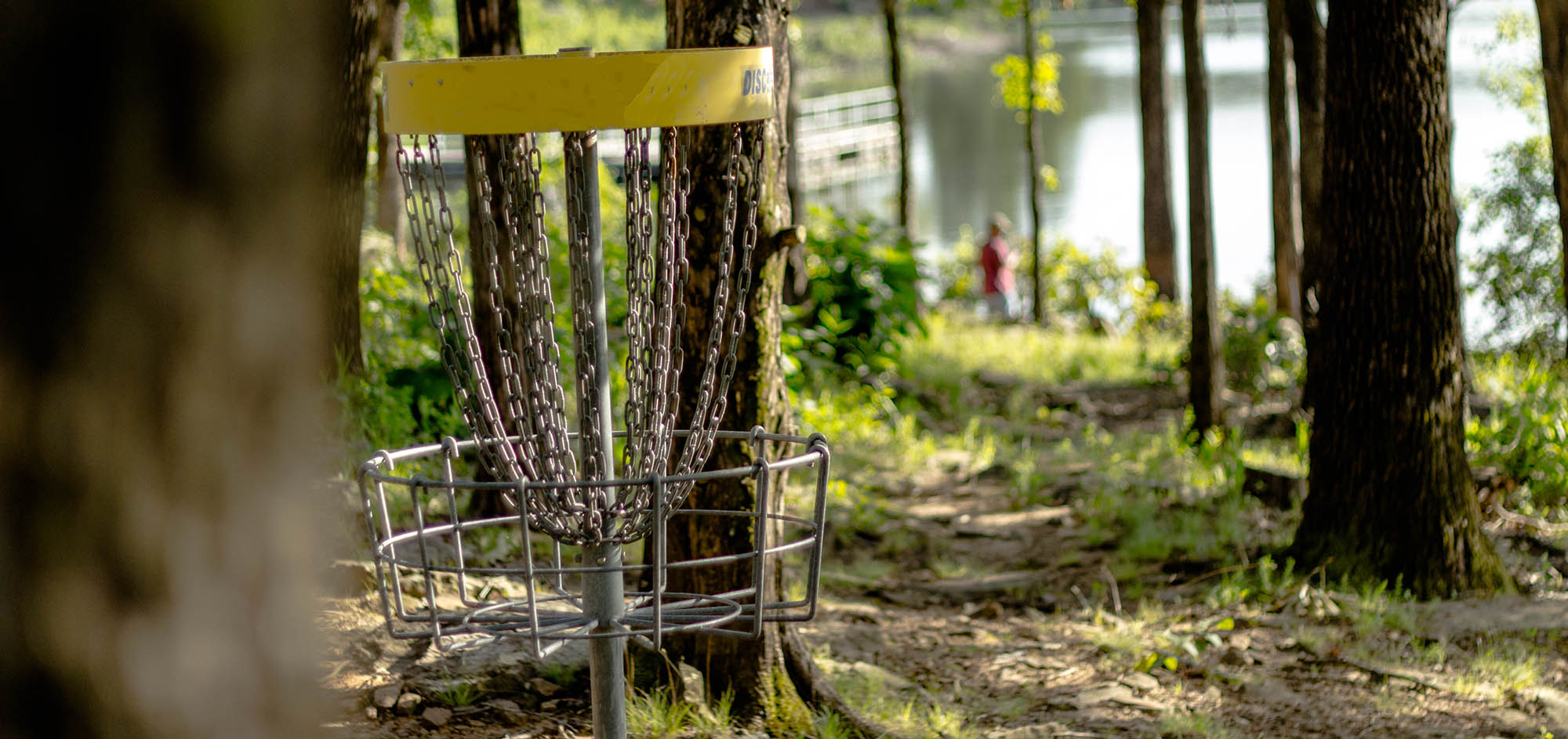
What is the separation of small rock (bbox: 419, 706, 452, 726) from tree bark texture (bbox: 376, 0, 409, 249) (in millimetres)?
2637

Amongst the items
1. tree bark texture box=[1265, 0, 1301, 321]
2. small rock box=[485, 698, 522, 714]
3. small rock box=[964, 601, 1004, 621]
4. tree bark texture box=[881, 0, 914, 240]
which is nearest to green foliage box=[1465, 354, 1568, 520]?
small rock box=[964, 601, 1004, 621]

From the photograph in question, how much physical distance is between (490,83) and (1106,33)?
231ft

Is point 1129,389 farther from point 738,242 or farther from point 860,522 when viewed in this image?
point 738,242

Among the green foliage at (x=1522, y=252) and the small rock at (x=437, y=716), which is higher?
the green foliage at (x=1522, y=252)

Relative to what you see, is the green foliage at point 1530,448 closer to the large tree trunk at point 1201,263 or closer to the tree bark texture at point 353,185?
the large tree trunk at point 1201,263

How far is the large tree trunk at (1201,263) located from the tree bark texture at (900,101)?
4465mm

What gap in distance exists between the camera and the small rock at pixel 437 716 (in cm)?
359

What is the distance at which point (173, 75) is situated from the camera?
20.9 inches

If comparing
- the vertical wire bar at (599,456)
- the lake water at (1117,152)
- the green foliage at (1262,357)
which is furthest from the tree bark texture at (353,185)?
the lake water at (1117,152)

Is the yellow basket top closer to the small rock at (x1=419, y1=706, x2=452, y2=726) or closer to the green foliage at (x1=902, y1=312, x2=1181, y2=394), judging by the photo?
the small rock at (x1=419, y1=706, x2=452, y2=726)

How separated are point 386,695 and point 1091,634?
274cm

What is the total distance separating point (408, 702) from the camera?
11.9 ft

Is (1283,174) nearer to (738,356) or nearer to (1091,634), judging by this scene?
(1091,634)

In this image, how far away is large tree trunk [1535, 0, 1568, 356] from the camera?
7277mm
